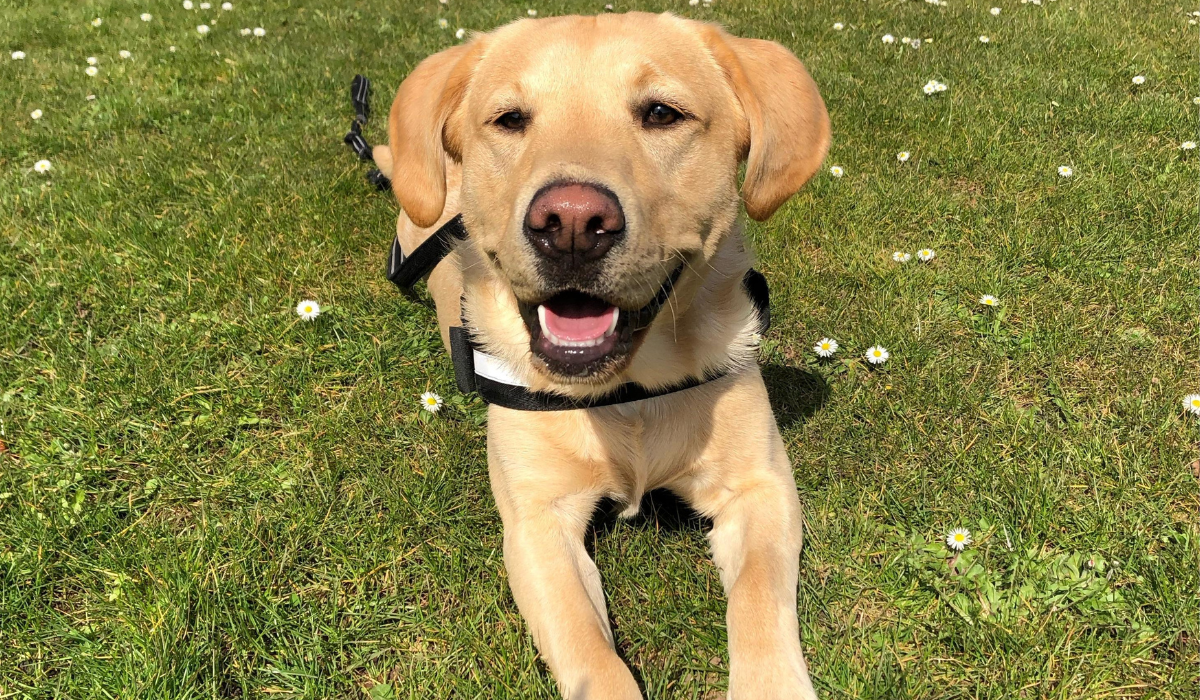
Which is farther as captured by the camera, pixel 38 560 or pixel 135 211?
pixel 135 211

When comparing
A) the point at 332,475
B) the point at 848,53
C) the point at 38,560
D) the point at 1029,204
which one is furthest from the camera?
the point at 848,53

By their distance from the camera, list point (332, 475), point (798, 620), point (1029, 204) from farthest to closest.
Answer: point (1029, 204) < point (332, 475) < point (798, 620)

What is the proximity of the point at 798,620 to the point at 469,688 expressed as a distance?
3.45 ft

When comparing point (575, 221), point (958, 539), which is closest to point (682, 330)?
point (575, 221)

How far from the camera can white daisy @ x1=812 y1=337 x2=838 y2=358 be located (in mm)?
3410

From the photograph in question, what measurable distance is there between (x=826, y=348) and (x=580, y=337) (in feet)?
5.74

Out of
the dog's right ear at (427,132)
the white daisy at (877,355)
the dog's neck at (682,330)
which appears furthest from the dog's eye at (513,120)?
the white daisy at (877,355)

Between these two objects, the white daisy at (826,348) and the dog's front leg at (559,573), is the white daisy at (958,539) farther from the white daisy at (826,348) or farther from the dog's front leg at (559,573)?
the dog's front leg at (559,573)

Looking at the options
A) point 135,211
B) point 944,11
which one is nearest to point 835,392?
point 135,211

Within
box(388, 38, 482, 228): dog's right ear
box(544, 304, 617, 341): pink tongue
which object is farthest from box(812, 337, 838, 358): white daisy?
box(388, 38, 482, 228): dog's right ear

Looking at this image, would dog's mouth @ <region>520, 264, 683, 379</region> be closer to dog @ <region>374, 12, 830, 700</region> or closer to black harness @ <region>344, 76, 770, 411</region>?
dog @ <region>374, 12, 830, 700</region>

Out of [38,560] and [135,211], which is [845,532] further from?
[135,211]

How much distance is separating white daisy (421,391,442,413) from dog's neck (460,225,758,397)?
0.56 m

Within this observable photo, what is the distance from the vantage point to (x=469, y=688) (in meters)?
2.08
